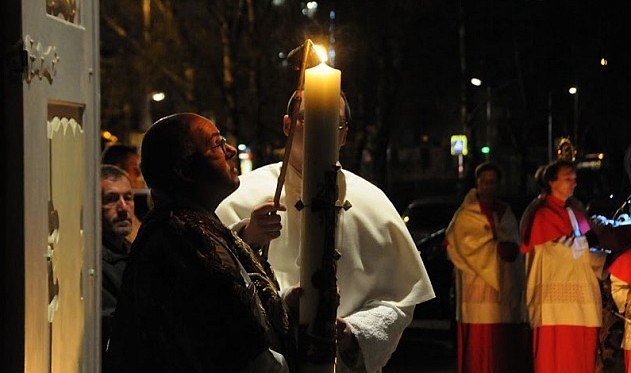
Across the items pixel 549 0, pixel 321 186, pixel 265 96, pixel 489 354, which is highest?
pixel 549 0

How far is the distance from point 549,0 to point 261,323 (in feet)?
94.4

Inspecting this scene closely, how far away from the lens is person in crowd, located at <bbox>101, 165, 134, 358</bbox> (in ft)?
15.6

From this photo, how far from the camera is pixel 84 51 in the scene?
2.97m

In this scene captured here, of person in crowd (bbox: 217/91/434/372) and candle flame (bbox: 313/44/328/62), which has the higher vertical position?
candle flame (bbox: 313/44/328/62)

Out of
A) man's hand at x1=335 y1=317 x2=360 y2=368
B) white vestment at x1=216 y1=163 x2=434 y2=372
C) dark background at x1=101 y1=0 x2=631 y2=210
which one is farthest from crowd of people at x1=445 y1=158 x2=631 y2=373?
dark background at x1=101 y1=0 x2=631 y2=210

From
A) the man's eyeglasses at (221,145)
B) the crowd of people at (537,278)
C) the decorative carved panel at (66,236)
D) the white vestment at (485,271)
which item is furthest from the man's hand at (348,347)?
the white vestment at (485,271)

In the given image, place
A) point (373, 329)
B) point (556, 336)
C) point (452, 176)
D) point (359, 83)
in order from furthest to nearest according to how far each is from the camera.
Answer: point (452, 176) → point (359, 83) → point (556, 336) → point (373, 329)

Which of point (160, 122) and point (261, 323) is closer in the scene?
point (261, 323)

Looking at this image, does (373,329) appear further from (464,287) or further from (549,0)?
(549,0)

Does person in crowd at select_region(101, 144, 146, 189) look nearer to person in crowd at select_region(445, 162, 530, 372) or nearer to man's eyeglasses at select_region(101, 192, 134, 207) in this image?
man's eyeglasses at select_region(101, 192, 134, 207)

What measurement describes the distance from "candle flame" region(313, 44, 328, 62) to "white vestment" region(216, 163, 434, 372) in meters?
0.66

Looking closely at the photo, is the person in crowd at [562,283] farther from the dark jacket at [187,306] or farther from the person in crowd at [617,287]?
the dark jacket at [187,306]

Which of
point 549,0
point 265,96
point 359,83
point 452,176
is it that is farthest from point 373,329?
point 452,176

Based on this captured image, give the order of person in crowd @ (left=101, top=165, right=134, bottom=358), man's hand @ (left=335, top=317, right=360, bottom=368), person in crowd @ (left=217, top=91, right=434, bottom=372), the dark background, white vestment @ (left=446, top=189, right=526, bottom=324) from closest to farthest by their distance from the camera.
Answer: man's hand @ (left=335, top=317, right=360, bottom=368) → person in crowd @ (left=217, top=91, right=434, bottom=372) → person in crowd @ (left=101, top=165, right=134, bottom=358) → white vestment @ (left=446, top=189, right=526, bottom=324) → the dark background
